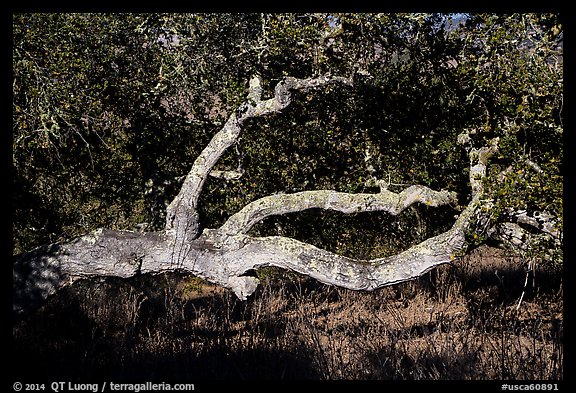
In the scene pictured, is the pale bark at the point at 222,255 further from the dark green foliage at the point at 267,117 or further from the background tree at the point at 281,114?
the dark green foliage at the point at 267,117

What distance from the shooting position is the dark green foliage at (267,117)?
22.0 feet

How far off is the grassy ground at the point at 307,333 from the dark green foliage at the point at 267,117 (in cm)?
116

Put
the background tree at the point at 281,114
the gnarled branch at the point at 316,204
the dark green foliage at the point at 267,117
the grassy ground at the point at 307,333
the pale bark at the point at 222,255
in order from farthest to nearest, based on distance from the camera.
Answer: the dark green foliage at the point at 267,117, the background tree at the point at 281,114, the gnarled branch at the point at 316,204, the pale bark at the point at 222,255, the grassy ground at the point at 307,333

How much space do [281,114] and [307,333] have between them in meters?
2.91

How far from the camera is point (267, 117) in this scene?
7633 mm

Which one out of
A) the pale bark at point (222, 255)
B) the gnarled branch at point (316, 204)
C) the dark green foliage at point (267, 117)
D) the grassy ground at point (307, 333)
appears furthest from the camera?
the dark green foliage at point (267, 117)

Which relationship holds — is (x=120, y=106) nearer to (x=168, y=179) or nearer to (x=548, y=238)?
(x=168, y=179)

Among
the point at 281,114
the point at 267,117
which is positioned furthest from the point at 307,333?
the point at 267,117

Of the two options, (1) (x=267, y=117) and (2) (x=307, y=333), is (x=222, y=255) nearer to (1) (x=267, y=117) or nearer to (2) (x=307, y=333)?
(2) (x=307, y=333)

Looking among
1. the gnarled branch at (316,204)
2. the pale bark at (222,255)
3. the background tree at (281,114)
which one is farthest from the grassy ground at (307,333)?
the gnarled branch at (316,204)

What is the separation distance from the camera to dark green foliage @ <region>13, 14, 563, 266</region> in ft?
22.0

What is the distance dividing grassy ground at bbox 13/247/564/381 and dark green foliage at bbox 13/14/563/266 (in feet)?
3.82

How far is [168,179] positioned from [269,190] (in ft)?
5.76

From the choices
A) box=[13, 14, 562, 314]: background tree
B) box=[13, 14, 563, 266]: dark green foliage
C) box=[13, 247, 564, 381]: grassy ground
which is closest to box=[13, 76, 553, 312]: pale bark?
box=[13, 14, 562, 314]: background tree
